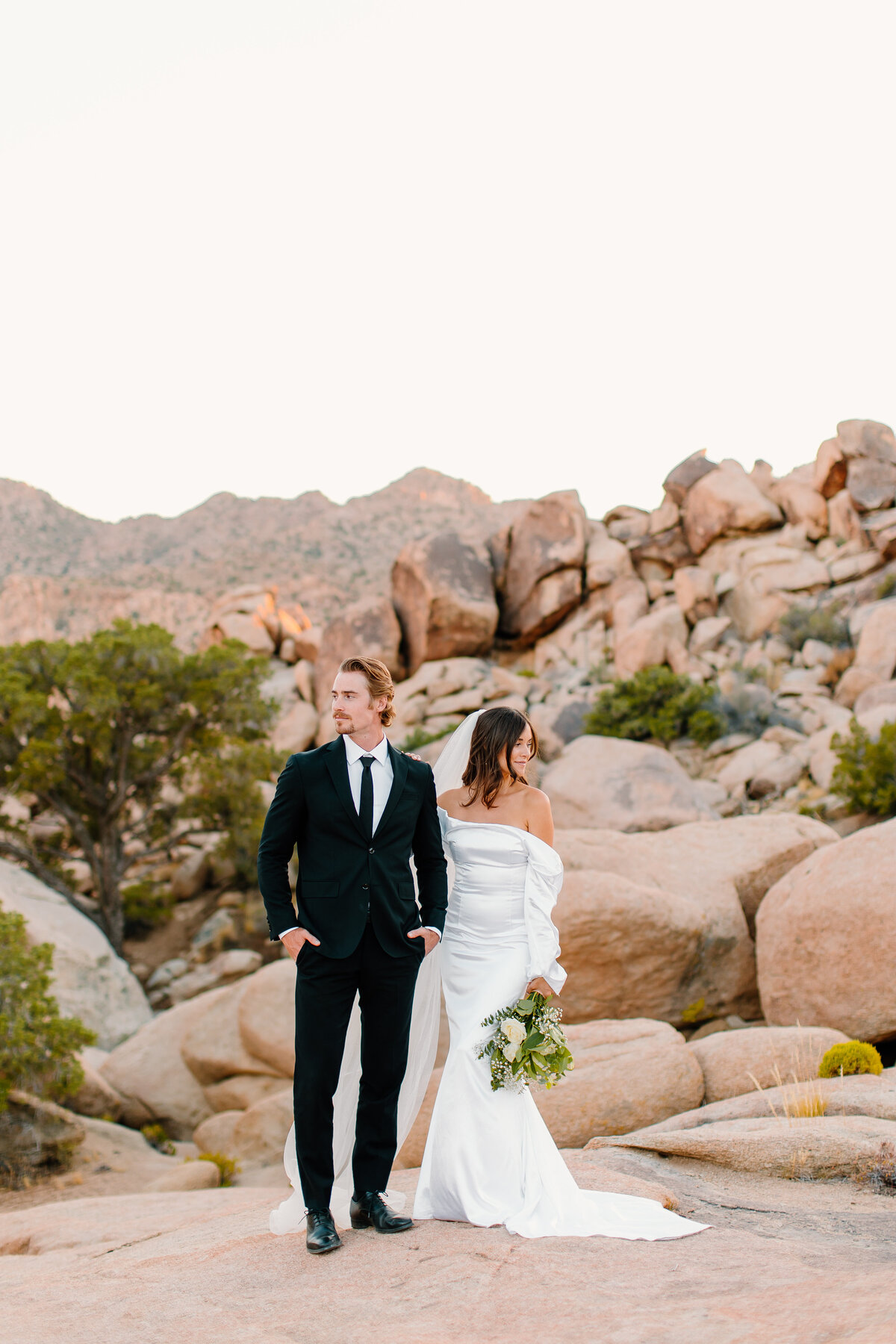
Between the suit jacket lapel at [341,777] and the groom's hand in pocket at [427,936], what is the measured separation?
50cm

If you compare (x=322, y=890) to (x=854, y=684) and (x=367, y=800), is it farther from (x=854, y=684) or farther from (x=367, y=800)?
(x=854, y=684)

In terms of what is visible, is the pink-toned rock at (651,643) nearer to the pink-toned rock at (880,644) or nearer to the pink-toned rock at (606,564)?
the pink-toned rock at (606,564)

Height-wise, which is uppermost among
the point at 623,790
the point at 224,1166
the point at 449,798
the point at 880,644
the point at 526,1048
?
Answer: the point at 880,644

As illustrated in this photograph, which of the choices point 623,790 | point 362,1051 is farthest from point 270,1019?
point 362,1051

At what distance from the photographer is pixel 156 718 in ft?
76.6

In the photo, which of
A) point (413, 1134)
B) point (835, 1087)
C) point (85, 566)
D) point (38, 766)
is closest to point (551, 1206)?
point (835, 1087)

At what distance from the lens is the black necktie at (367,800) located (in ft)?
15.1

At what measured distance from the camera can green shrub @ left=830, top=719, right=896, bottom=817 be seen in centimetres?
1716

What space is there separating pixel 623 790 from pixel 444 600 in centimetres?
1498

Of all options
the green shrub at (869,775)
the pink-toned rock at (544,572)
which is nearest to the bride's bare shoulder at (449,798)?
the green shrub at (869,775)


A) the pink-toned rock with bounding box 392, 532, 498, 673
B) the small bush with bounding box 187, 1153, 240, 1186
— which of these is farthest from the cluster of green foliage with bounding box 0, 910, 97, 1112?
the pink-toned rock with bounding box 392, 532, 498, 673

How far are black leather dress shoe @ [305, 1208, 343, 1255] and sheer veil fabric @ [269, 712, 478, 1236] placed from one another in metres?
0.14

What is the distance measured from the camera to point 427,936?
4707 millimetres

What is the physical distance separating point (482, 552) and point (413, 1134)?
1045 inches
